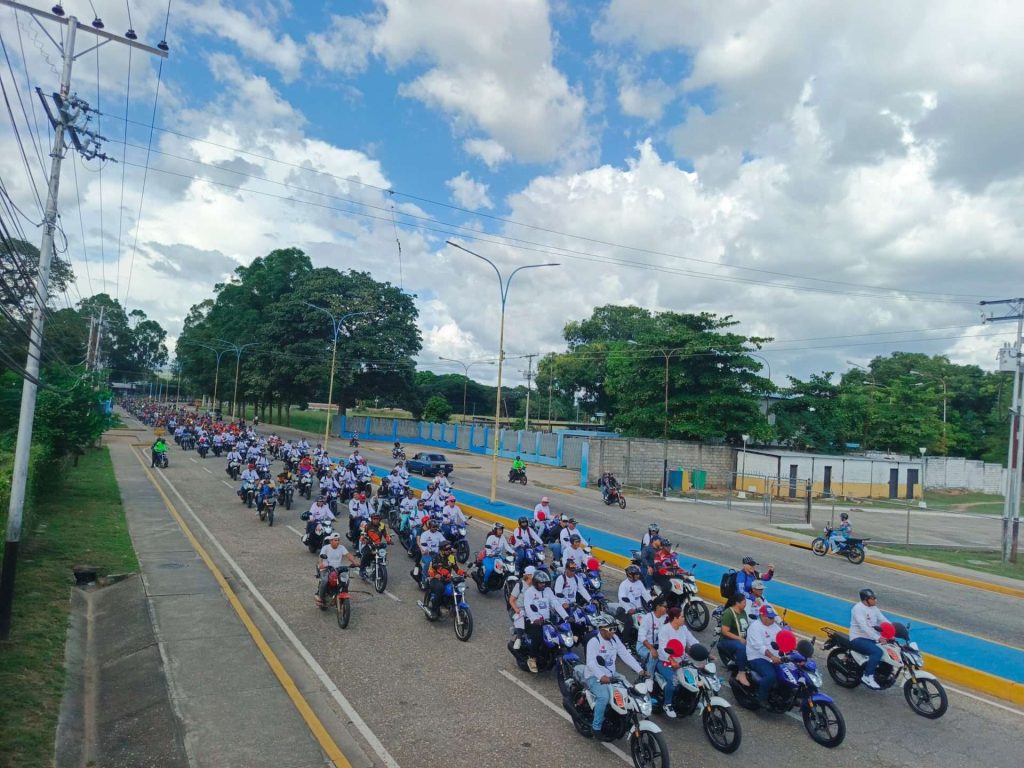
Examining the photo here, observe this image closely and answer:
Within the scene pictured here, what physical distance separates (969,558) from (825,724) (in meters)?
19.4

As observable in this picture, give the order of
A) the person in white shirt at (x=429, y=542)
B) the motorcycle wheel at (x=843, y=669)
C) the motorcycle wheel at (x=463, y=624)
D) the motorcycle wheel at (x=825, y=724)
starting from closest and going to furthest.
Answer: the motorcycle wheel at (x=825, y=724)
the motorcycle wheel at (x=843, y=669)
the motorcycle wheel at (x=463, y=624)
the person in white shirt at (x=429, y=542)

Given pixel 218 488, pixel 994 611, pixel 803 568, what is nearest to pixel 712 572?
pixel 803 568

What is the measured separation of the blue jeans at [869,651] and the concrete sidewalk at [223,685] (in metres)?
6.89

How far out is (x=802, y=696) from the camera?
8.11 metres

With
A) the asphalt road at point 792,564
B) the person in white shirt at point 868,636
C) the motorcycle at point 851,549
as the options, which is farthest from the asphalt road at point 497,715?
the motorcycle at point 851,549

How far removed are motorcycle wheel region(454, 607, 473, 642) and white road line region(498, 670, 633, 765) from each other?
140cm

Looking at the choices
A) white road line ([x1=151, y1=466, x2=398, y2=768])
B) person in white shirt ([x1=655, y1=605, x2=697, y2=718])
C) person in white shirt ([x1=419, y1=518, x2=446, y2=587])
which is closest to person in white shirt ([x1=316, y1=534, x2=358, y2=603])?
white road line ([x1=151, y1=466, x2=398, y2=768])

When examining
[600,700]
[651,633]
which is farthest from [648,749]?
[651,633]

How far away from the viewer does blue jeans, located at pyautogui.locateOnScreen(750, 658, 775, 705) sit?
8.37 metres

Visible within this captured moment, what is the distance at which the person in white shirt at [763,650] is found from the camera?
27.5 feet

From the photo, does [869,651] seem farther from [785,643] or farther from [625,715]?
[625,715]

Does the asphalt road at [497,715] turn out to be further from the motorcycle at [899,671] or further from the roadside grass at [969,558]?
the roadside grass at [969,558]

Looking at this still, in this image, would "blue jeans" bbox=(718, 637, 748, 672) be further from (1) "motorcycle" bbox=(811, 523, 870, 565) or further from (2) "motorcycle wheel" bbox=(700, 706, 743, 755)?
(1) "motorcycle" bbox=(811, 523, 870, 565)

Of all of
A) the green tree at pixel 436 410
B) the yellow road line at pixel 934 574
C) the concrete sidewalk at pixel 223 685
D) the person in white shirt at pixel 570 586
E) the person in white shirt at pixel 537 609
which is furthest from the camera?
the green tree at pixel 436 410
